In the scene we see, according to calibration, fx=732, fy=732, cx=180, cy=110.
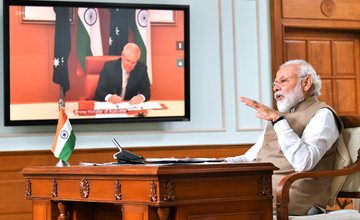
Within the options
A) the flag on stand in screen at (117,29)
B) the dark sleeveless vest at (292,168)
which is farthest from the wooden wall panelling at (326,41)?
the dark sleeveless vest at (292,168)

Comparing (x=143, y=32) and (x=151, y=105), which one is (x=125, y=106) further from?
(x=143, y=32)

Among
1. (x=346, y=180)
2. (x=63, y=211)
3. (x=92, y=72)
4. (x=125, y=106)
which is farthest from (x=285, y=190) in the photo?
(x=92, y=72)

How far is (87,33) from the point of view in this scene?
19.2 ft

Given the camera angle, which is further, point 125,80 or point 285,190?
point 125,80

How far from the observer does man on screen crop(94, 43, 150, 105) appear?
5898 millimetres

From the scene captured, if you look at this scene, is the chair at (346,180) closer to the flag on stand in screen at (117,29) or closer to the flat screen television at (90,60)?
the flat screen television at (90,60)

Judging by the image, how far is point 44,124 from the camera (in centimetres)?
573

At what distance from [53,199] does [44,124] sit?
8.09 ft

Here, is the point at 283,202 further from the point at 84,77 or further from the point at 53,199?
the point at 84,77

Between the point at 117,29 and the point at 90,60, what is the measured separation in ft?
1.09

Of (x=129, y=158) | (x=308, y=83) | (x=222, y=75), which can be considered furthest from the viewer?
(x=222, y=75)

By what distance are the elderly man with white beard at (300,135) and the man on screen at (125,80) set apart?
2.09m

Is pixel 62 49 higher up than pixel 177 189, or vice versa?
pixel 62 49

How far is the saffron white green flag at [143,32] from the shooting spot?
19.5 feet
